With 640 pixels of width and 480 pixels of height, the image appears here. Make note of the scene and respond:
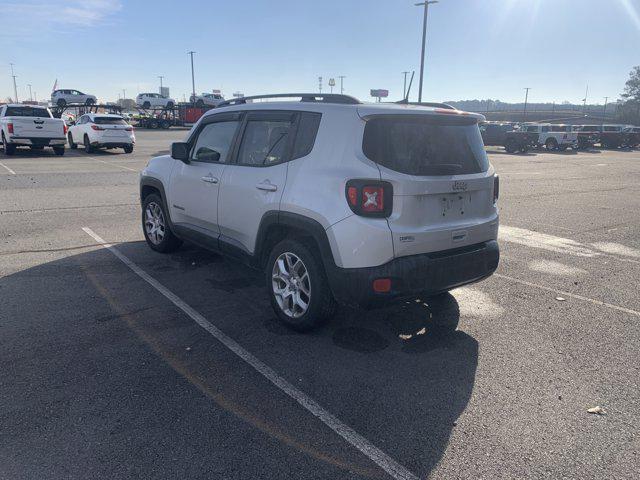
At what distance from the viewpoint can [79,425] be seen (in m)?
3.03

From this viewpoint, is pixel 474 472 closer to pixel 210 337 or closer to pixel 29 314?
pixel 210 337

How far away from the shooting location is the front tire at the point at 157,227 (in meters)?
6.48

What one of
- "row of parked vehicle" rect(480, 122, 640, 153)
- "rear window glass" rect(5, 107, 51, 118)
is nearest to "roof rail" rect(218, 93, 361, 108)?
"rear window glass" rect(5, 107, 51, 118)

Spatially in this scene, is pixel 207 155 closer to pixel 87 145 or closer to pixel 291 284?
pixel 291 284

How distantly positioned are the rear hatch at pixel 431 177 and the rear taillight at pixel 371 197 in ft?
0.17

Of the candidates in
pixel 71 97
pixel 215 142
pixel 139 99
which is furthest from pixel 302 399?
pixel 139 99

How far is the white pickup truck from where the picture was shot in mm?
19094

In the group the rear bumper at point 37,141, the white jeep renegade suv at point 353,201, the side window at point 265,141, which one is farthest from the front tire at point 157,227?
the rear bumper at point 37,141

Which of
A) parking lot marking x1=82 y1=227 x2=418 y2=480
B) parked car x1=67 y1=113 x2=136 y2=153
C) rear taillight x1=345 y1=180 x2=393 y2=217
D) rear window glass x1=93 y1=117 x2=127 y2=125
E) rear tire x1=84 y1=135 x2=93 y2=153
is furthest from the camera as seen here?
rear tire x1=84 y1=135 x2=93 y2=153

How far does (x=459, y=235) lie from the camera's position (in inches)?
162

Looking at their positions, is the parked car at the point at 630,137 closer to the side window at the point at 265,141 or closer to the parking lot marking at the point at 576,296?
the parking lot marking at the point at 576,296

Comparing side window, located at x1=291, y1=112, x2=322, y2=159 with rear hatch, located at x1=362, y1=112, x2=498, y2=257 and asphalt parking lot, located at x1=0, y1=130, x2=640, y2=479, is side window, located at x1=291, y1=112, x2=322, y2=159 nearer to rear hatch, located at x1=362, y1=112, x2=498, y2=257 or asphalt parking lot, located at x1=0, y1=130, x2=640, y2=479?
rear hatch, located at x1=362, y1=112, x2=498, y2=257

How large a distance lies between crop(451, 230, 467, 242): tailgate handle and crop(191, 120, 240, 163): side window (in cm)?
236

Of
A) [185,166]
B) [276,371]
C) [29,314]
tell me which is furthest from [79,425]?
[185,166]
